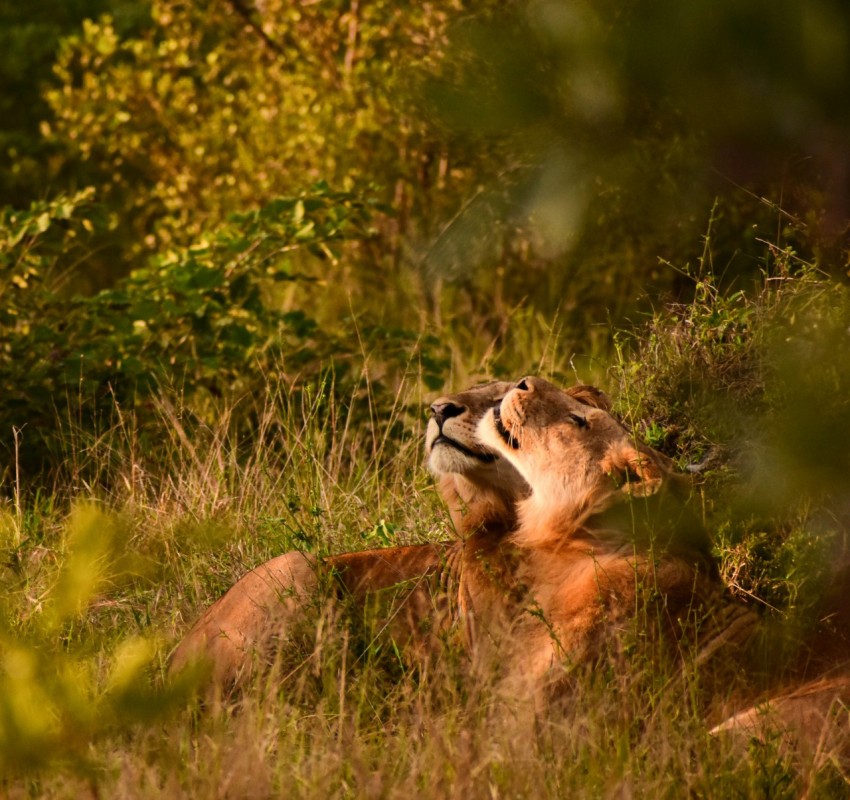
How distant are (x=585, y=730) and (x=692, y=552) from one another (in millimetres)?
626

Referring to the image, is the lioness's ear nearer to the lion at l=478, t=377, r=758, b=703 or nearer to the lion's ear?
the lion at l=478, t=377, r=758, b=703

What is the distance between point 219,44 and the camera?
1173cm

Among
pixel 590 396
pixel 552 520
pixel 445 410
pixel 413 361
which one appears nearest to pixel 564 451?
pixel 552 520

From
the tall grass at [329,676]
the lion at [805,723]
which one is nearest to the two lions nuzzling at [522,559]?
the tall grass at [329,676]

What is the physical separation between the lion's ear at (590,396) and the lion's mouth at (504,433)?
211 millimetres

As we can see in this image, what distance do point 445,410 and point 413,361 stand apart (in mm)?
3315

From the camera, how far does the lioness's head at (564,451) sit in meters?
3.91

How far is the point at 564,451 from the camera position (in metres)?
3.96

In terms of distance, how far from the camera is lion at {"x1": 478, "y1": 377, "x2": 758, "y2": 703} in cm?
369

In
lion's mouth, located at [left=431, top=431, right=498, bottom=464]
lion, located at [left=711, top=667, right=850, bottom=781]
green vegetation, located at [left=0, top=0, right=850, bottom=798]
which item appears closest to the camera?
green vegetation, located at [left=0, top=0, right=850, bottom=798]

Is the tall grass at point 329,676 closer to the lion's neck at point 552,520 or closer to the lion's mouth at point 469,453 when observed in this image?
the lion's neck at point 552,520

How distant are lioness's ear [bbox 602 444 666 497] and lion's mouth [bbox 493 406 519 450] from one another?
0.92ft

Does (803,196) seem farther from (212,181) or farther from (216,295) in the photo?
(212,181)

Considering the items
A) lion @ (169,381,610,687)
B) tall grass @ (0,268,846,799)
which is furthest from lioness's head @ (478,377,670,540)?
tall grass @ (0,268,846,799)
